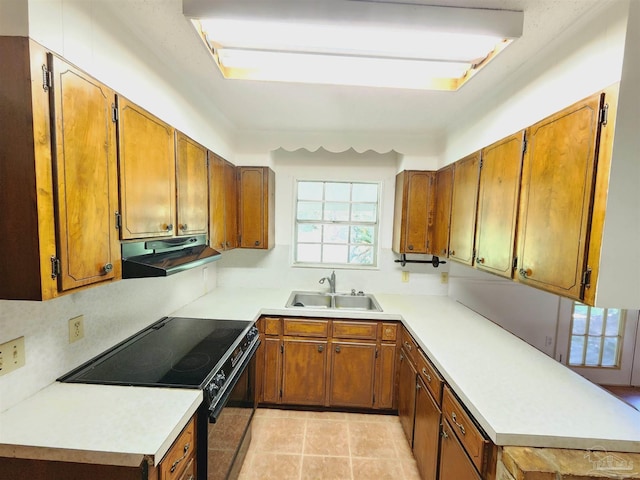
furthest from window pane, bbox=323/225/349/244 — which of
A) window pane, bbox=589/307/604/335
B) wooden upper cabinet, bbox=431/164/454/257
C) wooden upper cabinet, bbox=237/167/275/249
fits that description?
window pane, bbox=589/307/604/335

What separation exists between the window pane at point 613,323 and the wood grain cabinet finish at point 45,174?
15.5 ft

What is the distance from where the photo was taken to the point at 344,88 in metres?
1.80

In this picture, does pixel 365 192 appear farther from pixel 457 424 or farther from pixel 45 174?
pixel 45 174

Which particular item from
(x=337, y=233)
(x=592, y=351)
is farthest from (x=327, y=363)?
(x=592, y=351)

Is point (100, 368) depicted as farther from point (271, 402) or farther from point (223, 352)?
point (271, 402)

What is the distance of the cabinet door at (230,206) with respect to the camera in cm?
236

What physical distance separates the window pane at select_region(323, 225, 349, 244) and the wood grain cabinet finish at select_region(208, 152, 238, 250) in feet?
3.34

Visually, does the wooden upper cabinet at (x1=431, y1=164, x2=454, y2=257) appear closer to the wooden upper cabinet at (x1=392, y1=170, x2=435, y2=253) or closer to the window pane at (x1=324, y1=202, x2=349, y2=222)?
the wooden upper cabinet at (x1=392, y1=170, x2=435, y2=253)

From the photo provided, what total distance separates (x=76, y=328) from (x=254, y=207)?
1.62m

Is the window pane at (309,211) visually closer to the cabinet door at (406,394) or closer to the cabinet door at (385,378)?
the cabinet door at (385,378)

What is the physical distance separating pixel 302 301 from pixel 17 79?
2.40 m

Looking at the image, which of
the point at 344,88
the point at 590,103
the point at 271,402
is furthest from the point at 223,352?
the point at 590,103

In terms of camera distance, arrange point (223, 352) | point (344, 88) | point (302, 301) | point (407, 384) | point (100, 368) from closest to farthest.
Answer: point (100, 368) < point (223, 352) < point (344, 88) < point (407, 384) < point (302, 301)

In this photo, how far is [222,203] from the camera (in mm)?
2260
